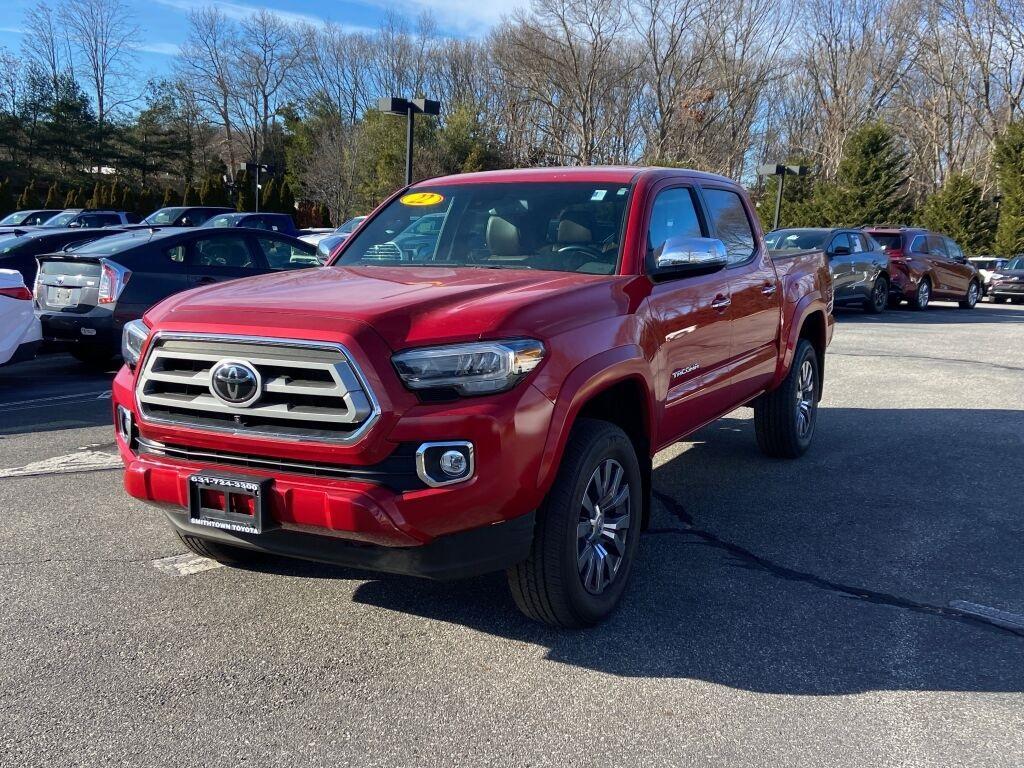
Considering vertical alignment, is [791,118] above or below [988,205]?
above

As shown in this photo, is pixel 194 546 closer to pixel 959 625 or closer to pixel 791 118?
pixel 959 625

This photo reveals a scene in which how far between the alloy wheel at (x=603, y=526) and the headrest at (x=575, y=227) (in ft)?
3.87

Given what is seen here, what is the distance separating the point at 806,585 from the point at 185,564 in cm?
288

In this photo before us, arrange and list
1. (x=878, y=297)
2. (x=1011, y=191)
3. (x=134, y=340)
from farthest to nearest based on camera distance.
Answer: (x=1011, y=191)
(x=878, y=297)
(x=134, y=340)

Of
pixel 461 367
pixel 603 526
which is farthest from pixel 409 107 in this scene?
pixel 461 367

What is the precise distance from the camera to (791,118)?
177 ft

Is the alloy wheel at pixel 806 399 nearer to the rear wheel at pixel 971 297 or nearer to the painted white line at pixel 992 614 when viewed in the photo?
the painted white line at pixel 992 614

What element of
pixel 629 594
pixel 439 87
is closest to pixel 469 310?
pixel 629 594

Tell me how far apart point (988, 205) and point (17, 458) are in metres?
39.4

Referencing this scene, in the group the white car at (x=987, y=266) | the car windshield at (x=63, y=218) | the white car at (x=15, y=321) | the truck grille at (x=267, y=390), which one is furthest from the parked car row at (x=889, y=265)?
the car windshield at (x=63, y=218)

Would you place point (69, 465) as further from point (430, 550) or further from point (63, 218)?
point (63, 218)

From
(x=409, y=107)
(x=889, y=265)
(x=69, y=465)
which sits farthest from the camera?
(x=889, y=265)

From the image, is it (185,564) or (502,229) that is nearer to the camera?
(185,564)

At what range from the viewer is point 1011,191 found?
35500 millimetres
